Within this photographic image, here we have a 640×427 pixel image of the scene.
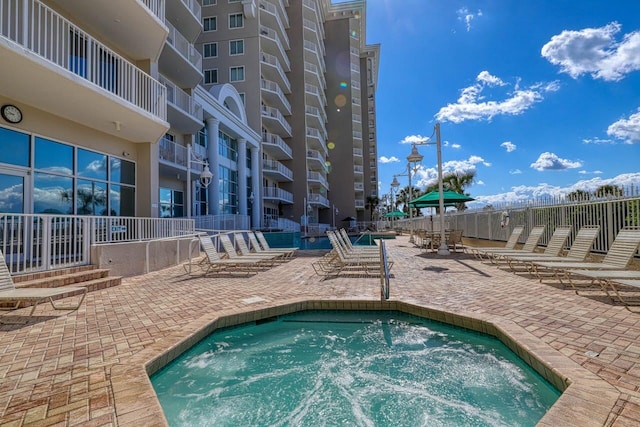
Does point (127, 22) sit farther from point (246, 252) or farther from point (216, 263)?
point (246, 252)

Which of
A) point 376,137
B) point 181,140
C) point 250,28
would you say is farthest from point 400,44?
point 376,137

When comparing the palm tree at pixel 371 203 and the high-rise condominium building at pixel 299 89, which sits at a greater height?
the high-rise condominium building at pixel 299 89

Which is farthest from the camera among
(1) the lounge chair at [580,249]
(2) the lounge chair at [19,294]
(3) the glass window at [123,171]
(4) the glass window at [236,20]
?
(4) the glass window at [236,20]

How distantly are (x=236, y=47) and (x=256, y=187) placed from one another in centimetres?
1296

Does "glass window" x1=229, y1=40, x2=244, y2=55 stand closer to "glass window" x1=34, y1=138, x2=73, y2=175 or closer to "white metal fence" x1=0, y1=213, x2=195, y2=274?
"glass window" x1=34, y1=138, x2=73, y2=175

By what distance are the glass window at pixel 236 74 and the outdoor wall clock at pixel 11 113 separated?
2220 centimetres

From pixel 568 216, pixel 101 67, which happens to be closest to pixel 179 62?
pixel 101 67

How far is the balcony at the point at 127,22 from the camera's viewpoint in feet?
27.0

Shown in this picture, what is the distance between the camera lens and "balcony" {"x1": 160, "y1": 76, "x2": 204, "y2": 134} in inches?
573

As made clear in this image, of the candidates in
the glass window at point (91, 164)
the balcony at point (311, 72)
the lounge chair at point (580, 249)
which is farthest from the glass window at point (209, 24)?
the lounge chair at point (580, 249)

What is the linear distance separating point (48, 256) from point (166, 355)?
455cm

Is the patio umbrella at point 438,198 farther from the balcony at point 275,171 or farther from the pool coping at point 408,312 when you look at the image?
the balcony at point 275,171

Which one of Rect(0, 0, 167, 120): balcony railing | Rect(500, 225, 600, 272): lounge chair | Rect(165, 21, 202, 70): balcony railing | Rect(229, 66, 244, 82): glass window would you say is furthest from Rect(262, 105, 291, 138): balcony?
Rect(500, 225, 600, 272): lounge chair

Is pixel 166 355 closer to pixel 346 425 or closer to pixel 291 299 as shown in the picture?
pixel 346 425
